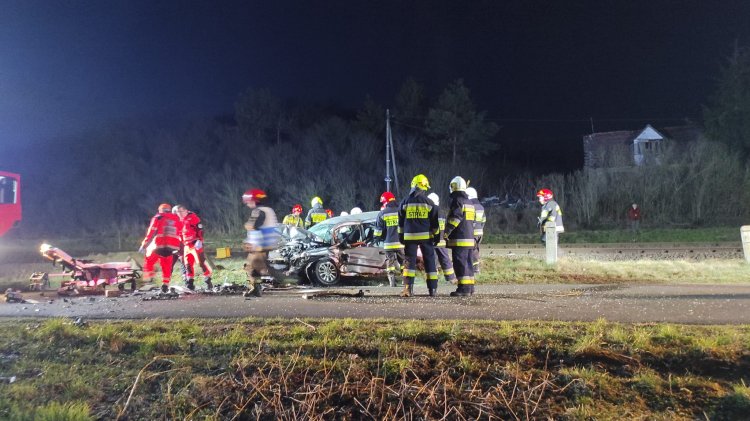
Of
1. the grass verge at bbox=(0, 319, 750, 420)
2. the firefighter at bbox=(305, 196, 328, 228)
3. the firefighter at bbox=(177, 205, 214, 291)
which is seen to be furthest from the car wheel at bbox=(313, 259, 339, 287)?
the grass verge at bbox=(0, 319, 750, 420)

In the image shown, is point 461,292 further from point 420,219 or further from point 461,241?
point 420,219

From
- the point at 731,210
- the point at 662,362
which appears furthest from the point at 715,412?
the point at 731,210

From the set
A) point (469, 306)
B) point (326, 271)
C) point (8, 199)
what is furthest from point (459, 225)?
point (8, 199)

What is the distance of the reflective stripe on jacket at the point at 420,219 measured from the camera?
30.2 ft

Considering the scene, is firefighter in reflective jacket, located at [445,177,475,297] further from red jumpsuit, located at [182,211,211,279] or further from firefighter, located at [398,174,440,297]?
red jumpsuit, located at [182,211,211,279]

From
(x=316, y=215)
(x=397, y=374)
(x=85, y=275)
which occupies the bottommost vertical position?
(x=397, y=374)

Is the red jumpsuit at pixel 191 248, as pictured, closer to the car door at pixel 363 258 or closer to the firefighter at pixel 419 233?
the car door at pixel 363 258

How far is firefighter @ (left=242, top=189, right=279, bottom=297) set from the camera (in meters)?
9.59

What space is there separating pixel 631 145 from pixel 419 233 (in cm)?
3409

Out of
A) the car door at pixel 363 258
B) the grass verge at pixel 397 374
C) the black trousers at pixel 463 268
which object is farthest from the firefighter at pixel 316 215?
the grass verge at pixel 397 374

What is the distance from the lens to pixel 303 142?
48.6 meters

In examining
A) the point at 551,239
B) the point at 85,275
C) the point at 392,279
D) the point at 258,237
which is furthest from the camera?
Answer: the point at 551,239

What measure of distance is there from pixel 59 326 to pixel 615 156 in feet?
114

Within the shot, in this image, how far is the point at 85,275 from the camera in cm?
1087
